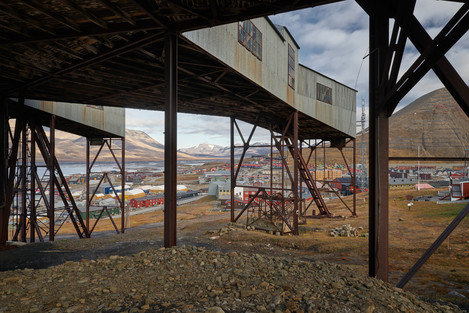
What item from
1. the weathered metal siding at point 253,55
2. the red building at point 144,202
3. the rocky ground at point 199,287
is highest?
the weathered metal siding at point 253,55

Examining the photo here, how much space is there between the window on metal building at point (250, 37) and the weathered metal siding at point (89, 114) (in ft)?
35.2

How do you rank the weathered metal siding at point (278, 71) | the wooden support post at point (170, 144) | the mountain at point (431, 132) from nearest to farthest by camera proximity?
1. the wooden support post at point (170, 144)
2. the weathered metal siding at point (278, 71)
3. the mountain at point (431, 132)

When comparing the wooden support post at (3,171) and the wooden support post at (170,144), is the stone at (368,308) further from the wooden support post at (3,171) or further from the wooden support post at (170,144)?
the wooden support post at (3,171)

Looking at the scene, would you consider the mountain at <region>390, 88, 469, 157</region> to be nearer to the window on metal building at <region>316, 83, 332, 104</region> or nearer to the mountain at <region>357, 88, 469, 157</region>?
the mountain at <region>357, 88, 469, 157</region>

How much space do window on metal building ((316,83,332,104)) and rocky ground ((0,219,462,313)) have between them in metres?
12.5

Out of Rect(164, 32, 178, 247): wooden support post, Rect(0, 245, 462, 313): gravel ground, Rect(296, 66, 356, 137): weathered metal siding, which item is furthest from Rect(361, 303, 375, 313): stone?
Rect(296, 66, 356, 137): weathered metal siding

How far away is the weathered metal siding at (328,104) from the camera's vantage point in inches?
576

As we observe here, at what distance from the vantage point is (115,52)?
7.39 meters

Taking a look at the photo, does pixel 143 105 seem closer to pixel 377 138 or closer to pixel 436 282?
pixel 377 138

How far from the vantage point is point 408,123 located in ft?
506

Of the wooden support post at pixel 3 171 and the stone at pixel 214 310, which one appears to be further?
the wooden support post at pixel 3 171

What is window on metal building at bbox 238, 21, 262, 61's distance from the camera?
9281 millimetres

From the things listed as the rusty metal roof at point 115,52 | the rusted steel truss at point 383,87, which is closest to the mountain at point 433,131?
the rusty metal roof at point 115,52

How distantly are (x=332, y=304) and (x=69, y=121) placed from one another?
1609cm
